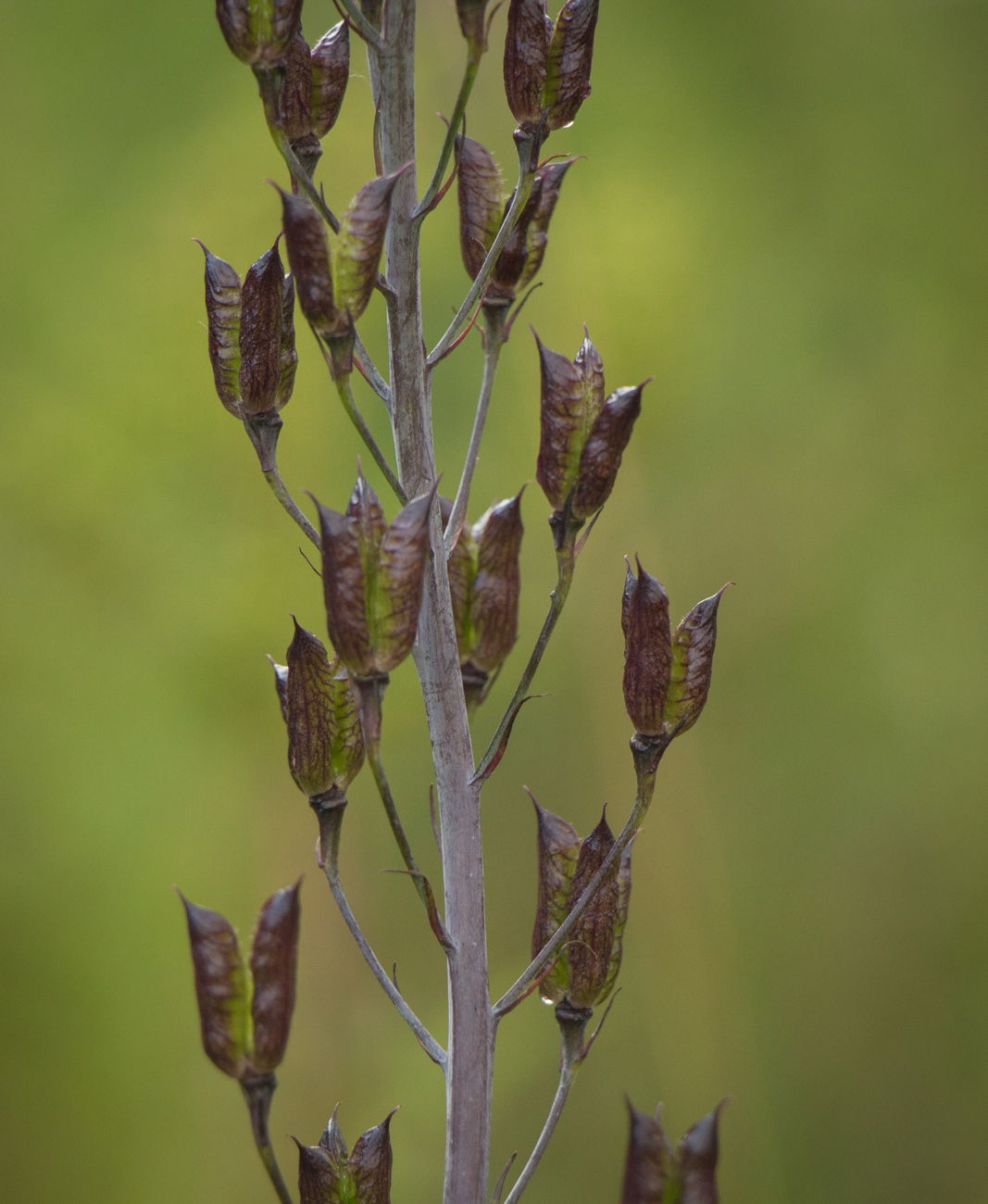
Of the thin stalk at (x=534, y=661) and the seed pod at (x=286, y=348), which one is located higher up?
the seed pod at (x=286, y=348)

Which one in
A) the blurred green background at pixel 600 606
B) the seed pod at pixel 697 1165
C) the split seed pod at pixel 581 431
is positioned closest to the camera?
the seed pod at pixel 697 1165

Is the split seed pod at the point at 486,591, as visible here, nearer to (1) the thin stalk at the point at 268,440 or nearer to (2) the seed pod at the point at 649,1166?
(1) the thin stalk at the point at 268,440

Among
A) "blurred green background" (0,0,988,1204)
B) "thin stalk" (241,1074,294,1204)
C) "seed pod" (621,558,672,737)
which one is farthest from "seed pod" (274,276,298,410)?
"blurred green background" (0,0,988,1204)

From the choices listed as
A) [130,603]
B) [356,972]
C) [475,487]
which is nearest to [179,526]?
[130,603]

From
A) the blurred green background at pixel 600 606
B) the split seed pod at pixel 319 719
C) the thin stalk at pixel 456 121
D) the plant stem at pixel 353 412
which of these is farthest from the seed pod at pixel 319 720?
the blurred green background at pixel 600 606

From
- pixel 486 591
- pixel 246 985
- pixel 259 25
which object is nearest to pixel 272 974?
pixel 246 985

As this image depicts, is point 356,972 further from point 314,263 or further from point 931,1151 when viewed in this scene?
point 314,263

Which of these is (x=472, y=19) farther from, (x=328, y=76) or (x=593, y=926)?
(x=593, y=926)
